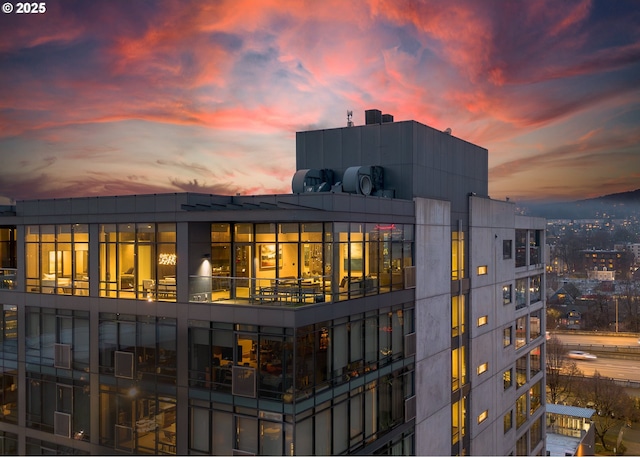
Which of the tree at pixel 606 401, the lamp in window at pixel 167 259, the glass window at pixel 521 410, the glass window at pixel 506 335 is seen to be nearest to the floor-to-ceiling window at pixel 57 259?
the lamp in window at pixel 167 259

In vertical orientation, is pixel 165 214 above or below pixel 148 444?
above

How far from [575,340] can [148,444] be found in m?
108

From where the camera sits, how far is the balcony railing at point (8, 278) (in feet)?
89.5

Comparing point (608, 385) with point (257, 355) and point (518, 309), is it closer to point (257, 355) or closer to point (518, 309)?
point (518, 309)

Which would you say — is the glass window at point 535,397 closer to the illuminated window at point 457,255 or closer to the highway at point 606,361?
the illuminated window at point 457,255

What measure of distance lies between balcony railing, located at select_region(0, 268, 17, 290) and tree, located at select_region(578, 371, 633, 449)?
68.3 meters

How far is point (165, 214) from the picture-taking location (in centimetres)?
2264

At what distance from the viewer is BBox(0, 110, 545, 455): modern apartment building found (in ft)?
67.5

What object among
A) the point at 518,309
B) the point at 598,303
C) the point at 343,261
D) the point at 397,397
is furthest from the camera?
the point at 598,303

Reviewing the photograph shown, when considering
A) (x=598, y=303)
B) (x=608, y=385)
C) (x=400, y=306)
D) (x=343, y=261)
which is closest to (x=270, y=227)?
(x=343, y=261)

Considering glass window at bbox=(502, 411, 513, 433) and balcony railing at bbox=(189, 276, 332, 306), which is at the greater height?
balcony railing at bbox=(189, 276, 332, 306)

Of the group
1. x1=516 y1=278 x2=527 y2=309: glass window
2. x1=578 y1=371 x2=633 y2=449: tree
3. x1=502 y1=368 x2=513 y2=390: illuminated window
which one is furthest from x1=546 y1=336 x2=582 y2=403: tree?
x1=502 y1=368 x2=513 y2=390: illuminated window

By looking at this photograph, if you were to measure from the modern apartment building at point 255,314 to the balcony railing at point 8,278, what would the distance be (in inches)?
8.0

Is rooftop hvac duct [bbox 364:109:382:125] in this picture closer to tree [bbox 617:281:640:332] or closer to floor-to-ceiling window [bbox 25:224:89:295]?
floor-to-ceiling window [bbox 25:224:89:295]
